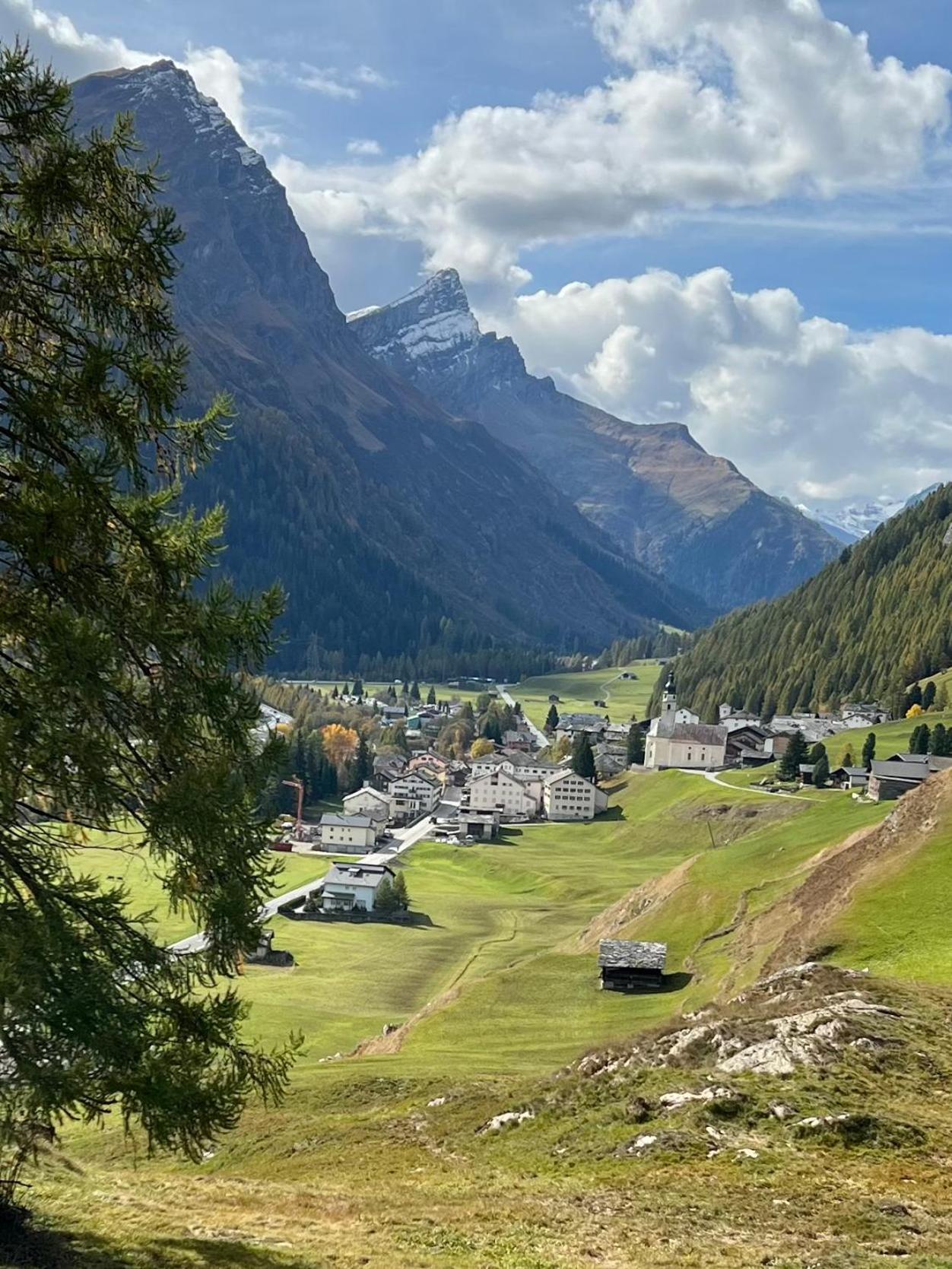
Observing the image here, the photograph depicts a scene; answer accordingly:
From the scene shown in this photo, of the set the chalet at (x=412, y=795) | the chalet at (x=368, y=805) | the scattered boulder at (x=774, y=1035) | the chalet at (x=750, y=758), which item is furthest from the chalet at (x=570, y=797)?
the scattered boulder at (x=774, y=1035)

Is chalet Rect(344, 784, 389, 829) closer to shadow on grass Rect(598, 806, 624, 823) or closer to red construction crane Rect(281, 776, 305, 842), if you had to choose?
red construction crane Rect(281, 776, 305, 842)

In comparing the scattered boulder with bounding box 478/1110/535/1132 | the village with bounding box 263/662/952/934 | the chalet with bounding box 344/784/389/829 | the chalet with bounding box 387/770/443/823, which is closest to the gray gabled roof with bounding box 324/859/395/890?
the village with bounding box 263/662/952/934

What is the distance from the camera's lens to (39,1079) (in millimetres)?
14289

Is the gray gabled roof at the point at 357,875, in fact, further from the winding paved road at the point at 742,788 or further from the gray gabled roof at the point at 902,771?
the gray gabled roof at the point at 902,771

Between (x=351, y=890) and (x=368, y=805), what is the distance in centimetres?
5909

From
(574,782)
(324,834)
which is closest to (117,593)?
(324,834)

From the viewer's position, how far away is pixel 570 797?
573ft

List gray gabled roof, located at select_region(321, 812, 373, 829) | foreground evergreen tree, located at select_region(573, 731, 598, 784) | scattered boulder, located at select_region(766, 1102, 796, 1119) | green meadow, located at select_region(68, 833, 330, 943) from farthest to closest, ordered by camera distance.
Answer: foreground evergreen tree, located at select_region(573, 731, 598, 784)
gray gabled roof, located at select_region(321, 812, 373, 829)
green meadow, located at select_region(68, 833, 330, 943)
scattered boulder, located at select_region(766, 1102, 796, 1119)

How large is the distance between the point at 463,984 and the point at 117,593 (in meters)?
56.6

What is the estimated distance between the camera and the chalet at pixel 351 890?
113 metres

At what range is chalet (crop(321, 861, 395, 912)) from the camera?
113m

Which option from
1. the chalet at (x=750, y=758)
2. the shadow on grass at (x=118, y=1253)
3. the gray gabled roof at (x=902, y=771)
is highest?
the shadow on grass at (x=118, y=1253)

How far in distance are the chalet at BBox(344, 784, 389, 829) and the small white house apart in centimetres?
1392

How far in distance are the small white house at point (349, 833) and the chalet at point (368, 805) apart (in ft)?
45.7
